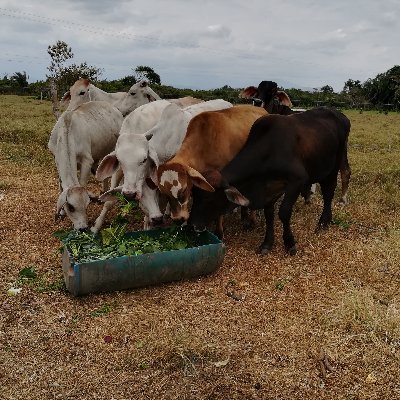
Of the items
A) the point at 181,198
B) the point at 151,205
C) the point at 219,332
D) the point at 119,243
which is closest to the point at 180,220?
the point at 181,198

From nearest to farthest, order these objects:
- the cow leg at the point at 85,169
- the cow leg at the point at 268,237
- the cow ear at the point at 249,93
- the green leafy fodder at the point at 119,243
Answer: the green leafy fodder at the point at 119,243, the cow leg at the point at 268,237, the cow leg at the point at 85,169, the cow ear at the point at 249,93

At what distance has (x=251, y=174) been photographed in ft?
18.4

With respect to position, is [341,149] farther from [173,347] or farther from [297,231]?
[173,347]

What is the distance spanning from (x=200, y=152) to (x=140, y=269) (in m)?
1.64

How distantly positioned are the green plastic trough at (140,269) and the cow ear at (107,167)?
1190 millimetres

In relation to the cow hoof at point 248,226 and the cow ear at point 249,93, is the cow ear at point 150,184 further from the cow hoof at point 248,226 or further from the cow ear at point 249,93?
the cow ear at point 249,93

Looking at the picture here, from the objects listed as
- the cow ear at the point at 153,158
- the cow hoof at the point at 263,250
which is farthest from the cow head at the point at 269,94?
the cow ear at the point at 153,158

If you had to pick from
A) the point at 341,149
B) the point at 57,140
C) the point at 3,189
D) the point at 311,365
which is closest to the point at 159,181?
the point at 57,140

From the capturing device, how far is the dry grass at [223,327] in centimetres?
358

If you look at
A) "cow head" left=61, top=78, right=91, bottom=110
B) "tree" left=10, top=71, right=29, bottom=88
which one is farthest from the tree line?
"cow head" left=61, top=78, right=91, bottom=110

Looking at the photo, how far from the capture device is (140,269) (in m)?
4.75

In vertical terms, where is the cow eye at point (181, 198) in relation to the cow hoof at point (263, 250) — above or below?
above

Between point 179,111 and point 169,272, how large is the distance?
7.56 feet

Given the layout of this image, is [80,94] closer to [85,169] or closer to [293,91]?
[85,169]
